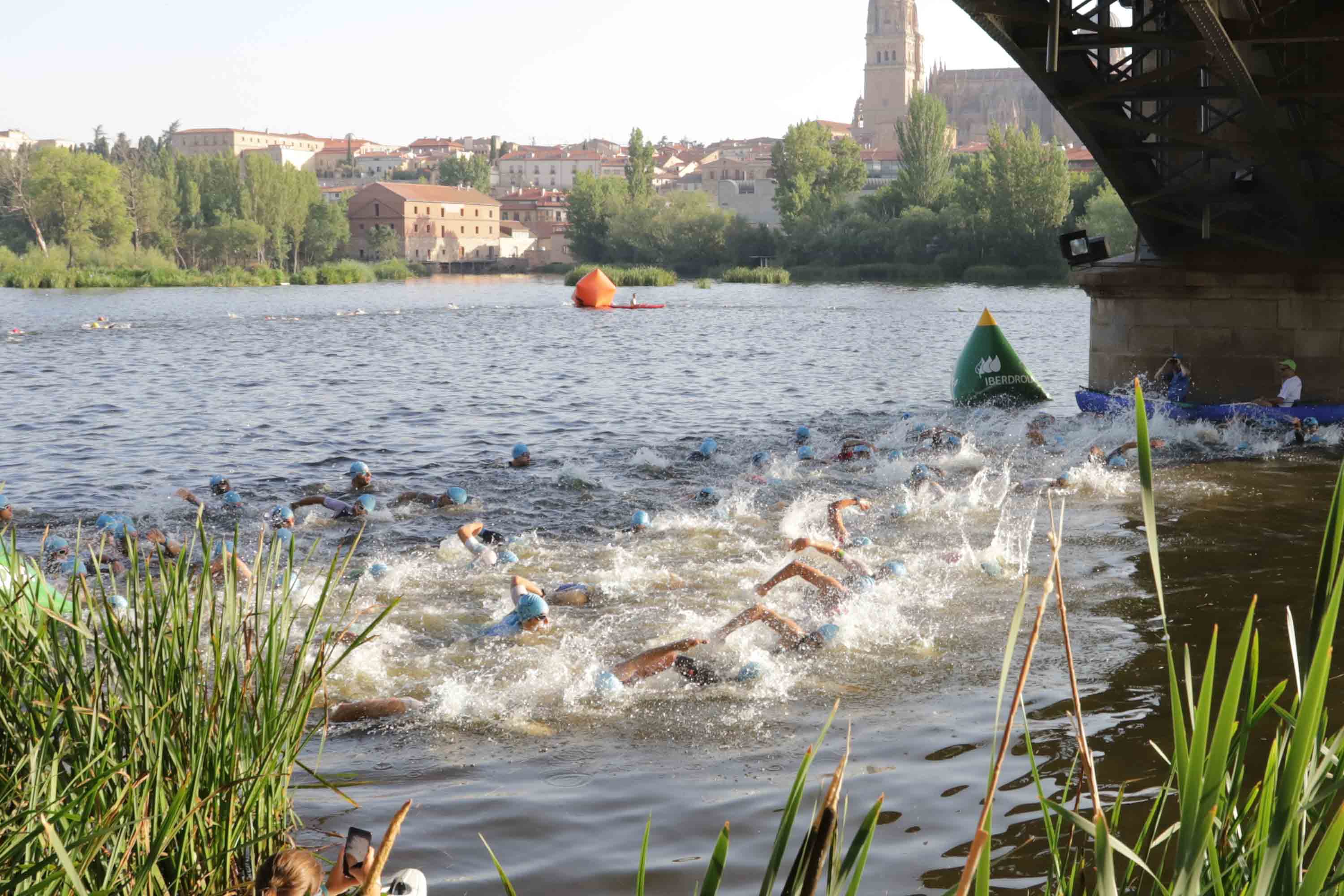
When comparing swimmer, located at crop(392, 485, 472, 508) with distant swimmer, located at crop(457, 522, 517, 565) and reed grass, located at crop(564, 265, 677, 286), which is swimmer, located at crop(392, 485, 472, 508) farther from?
reed grass, located at crop(564, 265, 677, 286)

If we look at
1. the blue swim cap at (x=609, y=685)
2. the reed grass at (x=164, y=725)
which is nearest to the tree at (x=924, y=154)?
the blue swim cap at (x=609, y=685)

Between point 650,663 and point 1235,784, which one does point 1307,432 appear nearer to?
point 650,663

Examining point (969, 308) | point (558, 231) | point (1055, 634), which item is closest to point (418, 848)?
point (1055, 634)

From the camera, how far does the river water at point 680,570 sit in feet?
17.6

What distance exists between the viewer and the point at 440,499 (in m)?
13.0

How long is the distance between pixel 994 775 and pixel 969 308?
49.2 metres

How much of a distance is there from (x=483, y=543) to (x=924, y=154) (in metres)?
86.7

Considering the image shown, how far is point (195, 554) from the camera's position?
10.9 m

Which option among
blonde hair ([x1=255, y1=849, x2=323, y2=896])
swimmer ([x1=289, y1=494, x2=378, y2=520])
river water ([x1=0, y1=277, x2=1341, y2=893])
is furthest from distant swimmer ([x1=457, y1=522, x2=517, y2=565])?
blonde hair ([x1=255, y1=849, x2=323, y2=896])

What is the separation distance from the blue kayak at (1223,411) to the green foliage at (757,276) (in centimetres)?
5905

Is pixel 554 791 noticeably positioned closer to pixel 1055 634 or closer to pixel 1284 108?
pixel 1055 634

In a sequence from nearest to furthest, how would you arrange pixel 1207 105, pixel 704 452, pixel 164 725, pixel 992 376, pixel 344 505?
pixel 164 725 → pixel 344 505 → pixel 1207 105 → pixel 704 452 → pixel 992 376

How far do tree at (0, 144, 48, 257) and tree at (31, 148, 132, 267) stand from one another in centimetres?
116

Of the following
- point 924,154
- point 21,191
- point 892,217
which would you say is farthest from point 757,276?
point 21,191
